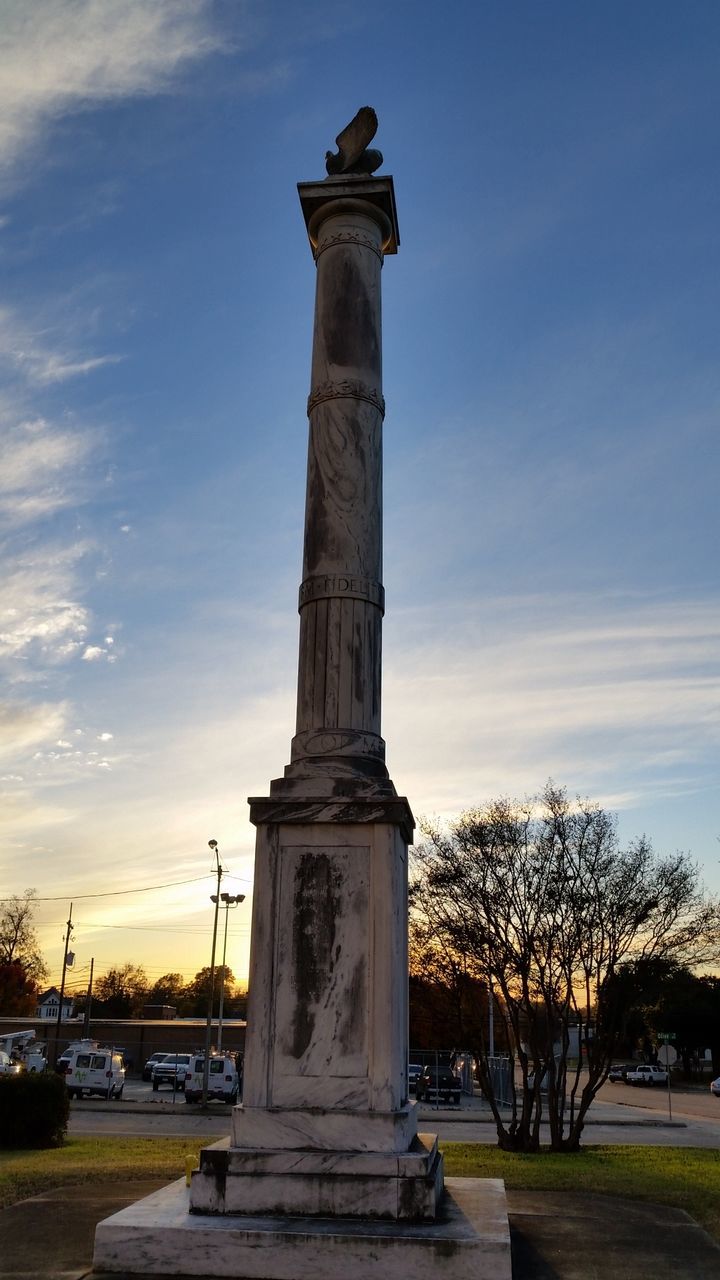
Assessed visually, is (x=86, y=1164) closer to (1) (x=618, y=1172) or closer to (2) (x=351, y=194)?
(1) (x=618, y=1172)

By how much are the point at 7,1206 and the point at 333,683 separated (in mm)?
6299

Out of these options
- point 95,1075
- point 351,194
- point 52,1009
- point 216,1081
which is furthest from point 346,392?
point 52,1009

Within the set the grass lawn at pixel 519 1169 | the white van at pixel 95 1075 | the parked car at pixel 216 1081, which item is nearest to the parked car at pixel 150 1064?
the white van at pixel 95 1075

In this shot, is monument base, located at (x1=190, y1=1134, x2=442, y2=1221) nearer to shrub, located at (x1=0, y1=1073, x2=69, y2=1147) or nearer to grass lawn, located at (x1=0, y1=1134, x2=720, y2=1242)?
grass lawn, located at (x1=0, y1=1134, x2=720, y2=1242)

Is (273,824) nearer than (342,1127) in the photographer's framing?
No

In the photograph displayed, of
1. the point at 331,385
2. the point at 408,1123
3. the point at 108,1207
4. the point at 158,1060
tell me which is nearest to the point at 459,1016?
the point at 108,1207

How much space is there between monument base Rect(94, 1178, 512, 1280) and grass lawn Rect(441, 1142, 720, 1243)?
3304 millimetres

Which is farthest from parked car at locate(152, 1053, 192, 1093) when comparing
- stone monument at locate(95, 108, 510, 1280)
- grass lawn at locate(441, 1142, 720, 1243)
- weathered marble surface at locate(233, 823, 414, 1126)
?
weathered marble surface at locate(233, 823, 414, 1126)

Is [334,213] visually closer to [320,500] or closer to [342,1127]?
[320,500]

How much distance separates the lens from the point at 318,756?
9.36m

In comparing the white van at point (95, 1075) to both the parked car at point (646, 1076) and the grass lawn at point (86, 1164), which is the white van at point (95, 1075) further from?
the parked car at point (646, 1076)

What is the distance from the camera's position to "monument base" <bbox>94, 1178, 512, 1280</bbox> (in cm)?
707

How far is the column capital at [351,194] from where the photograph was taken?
37.2ft

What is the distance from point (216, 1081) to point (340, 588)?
106ft
